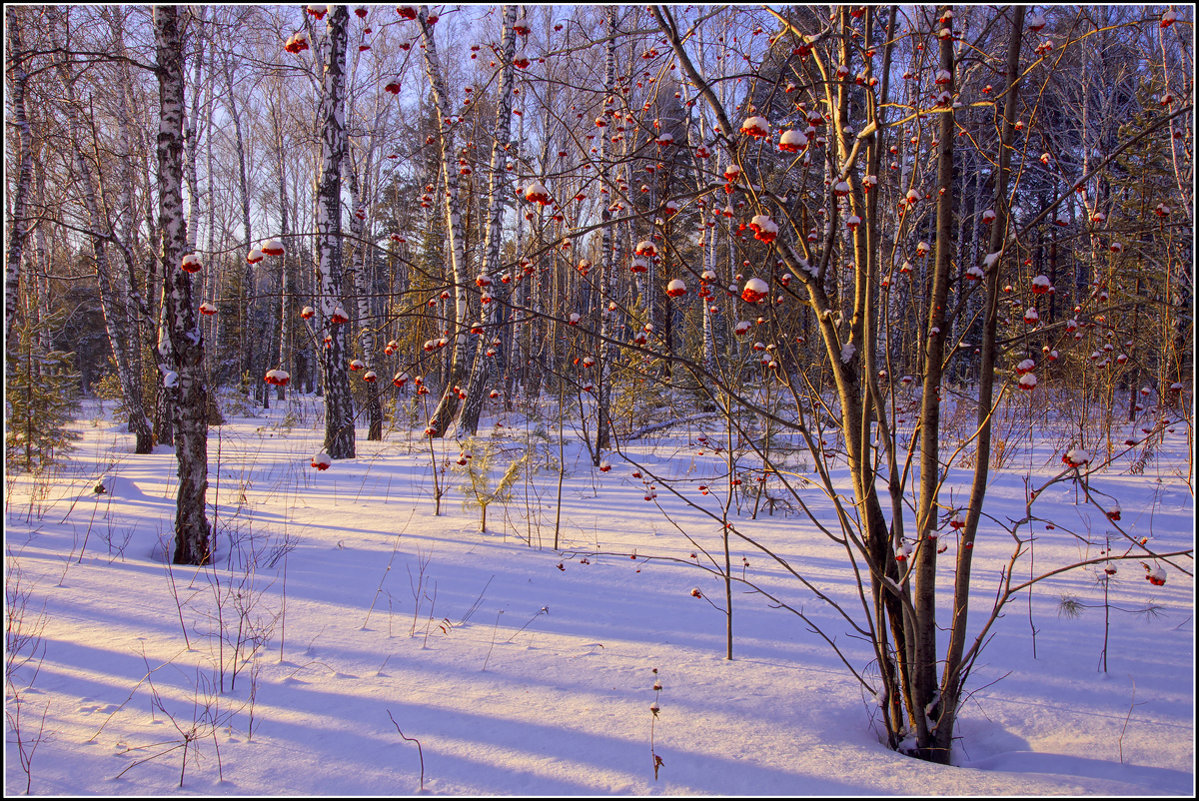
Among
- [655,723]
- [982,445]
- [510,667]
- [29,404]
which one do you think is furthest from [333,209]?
[982,445]

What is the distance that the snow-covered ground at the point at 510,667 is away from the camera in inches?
68.6

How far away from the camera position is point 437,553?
385 cm

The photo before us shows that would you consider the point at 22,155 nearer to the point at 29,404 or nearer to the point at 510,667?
the point at 29,404

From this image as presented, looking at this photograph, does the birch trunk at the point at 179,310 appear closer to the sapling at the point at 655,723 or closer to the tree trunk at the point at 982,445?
the sapling at the point at 655,723

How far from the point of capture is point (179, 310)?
327 centimetres

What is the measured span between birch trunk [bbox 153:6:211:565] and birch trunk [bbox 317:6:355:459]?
276cm

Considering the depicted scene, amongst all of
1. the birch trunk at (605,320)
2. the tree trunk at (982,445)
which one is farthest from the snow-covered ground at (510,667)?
the birch trunk at (605,320)

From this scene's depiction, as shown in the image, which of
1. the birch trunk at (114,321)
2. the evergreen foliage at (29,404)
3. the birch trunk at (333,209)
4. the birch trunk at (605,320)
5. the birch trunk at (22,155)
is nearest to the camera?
the birch trunk at (605,320)

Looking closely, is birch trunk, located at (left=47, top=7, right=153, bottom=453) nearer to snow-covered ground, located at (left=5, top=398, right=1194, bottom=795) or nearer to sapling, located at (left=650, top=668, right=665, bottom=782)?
snow-covered ground, located at (left=5, top=398, right=1194, bottom=795)

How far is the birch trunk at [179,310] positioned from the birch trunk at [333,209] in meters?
2.76

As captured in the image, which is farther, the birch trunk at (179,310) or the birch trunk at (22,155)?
the birch trunk at (22,155)

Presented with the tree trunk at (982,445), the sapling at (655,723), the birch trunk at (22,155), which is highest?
the birch trunk at (22,155)

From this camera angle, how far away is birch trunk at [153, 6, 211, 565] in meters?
3.24

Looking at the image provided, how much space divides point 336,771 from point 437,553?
218 cm
